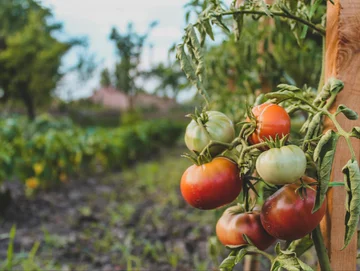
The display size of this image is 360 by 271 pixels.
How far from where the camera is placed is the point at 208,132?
29.7 inches

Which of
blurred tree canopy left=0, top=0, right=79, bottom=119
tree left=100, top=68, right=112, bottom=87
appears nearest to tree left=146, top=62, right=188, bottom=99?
blurred tree canopy left=0, top=0, right=79, bottom=119

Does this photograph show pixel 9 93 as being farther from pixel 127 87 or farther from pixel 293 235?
pixel 293 235

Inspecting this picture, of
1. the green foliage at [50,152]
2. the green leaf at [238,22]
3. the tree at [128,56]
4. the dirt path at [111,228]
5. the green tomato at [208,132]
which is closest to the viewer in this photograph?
the green tomato at [208,132]

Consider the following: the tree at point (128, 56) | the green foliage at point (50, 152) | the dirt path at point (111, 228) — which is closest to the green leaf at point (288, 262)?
the dirt path at point (111, 228)

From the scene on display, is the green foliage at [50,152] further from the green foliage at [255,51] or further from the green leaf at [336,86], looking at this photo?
the green leaf at [336,86]

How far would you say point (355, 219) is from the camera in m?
0.65

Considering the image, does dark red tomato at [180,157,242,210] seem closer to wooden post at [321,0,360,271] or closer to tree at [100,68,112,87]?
wooden post at [321,0,360,271]

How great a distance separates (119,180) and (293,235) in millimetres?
4322

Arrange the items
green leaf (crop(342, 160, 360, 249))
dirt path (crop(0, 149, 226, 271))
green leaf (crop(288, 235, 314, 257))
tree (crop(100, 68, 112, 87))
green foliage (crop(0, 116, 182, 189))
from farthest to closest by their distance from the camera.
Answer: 1. tree (crop(100, 68, 112, 87))
2. green foliage (crop(0, 116, 182, 189))
3. dirt path (crop(0, 149, 226, 271))
4. green leaf (crop(288, 235, 314, 257))
5. green leaf (crop(342, 160, 360, 249))

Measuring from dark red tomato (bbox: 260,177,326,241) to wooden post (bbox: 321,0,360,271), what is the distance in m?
0.14

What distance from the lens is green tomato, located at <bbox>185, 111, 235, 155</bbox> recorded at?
75 centimetres

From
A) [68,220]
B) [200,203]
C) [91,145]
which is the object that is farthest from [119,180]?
[200,203]

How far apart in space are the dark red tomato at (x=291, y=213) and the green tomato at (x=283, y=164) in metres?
0.08

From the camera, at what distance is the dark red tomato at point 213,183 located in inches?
29.0
